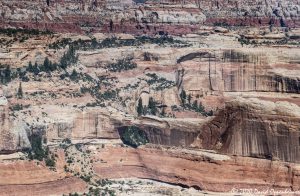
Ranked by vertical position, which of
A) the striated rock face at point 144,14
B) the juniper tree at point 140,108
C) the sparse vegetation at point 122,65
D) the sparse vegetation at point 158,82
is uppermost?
the striated rock face at point 144,14

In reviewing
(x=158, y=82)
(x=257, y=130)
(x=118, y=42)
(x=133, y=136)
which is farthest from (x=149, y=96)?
(x=257, y=130)

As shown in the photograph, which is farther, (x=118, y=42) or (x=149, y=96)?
(x=118, y=42)

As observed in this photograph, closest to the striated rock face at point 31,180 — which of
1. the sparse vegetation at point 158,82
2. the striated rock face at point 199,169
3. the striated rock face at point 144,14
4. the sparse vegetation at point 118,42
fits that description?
the striated rock face at point 199,169

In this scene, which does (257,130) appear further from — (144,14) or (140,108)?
(144,14)

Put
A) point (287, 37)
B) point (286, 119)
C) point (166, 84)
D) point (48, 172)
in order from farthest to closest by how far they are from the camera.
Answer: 1. point (287, 37)
2. point (166, 84)
3. point (48, 172)
4. point (286, 119)

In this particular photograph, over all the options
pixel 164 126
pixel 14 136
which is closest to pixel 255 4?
pixel 164 126

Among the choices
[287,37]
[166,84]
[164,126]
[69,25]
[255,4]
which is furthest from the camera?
[255,4]

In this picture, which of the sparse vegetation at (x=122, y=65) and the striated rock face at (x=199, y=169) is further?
the sparse vegetation at (x=122, y=65)

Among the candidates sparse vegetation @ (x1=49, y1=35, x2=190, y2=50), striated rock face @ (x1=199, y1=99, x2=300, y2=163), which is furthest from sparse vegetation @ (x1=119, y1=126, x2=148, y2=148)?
sparse vegetation @ (x1=49, y1=35, x2=190, y2=50)

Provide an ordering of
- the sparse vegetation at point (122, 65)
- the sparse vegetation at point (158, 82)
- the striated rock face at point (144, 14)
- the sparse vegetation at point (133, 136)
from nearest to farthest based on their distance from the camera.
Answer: the sparse vegetation at point (133, 136) < the sparse vegetation at point (158, 82) < the sparse vegetation at point (122, 65) < the striated rock face at point (144, 14)

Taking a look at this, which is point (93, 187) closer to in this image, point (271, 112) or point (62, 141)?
point (62, 141)

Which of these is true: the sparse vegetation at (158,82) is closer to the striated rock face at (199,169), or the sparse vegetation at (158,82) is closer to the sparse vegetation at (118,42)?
the sparse vegetation at (118,42)
